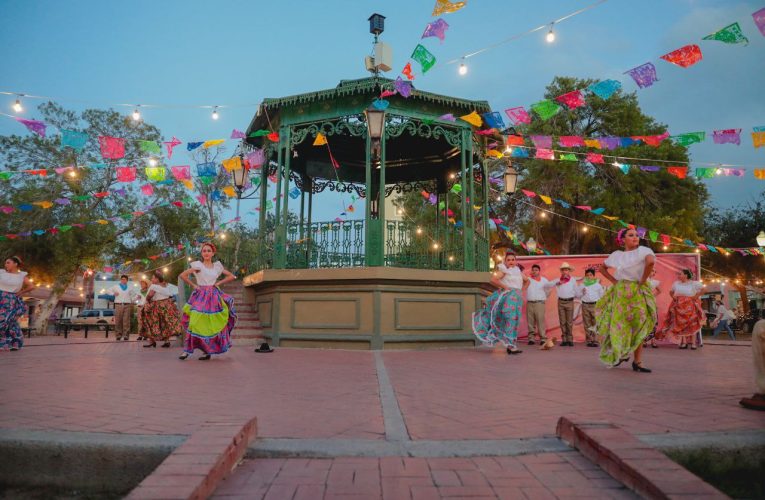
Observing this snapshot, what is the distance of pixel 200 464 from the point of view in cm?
213

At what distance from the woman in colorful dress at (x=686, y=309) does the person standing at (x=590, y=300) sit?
5.40 feet

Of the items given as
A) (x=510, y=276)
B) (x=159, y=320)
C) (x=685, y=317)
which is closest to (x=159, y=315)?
(x=159, y=320)

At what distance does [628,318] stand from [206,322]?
5.93 m

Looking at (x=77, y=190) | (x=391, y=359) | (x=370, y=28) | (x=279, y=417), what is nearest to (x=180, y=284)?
(x=391, y=359)

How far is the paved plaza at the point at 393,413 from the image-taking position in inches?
90.0

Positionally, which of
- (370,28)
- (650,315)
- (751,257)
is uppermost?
(370,28)

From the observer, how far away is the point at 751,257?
25766 mm

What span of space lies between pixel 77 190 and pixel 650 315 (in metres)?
23.3

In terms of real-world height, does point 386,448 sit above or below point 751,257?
below

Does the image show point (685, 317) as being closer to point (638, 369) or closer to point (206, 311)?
point (638, 369)

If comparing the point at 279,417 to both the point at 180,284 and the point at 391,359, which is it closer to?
the point at 391,359

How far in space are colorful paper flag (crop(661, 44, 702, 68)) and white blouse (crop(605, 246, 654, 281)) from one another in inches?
150

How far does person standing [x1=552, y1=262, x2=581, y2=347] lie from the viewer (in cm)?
1258

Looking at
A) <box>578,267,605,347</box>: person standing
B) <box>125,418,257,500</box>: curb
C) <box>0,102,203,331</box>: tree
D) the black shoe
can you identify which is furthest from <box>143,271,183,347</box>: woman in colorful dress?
<box>578,267,605,347</box>: person standing
